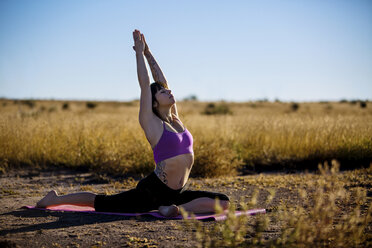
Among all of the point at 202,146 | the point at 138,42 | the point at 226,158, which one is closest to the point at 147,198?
the point at 138,42

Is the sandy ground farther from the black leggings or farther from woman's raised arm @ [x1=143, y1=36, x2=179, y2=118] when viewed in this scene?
woman's raised arm @ [x1=143, y1=36, x2=179, y2=118]

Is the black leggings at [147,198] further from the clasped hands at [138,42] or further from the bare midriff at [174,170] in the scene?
the clasped hands at [138,42]

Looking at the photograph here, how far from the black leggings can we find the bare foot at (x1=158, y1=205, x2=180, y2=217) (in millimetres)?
99

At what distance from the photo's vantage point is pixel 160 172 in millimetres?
4320

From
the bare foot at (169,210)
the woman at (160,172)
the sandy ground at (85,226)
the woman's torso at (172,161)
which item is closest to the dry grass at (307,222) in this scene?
the sandy ground at (85,226)

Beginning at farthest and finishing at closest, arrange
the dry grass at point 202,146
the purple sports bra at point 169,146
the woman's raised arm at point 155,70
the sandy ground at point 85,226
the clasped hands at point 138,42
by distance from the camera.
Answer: the dry grass at point 202,146 → the woman's raised arm at point 155,70 → the clasped hands at point 138,42 → the purple sports bra at point 169,146 → the sandy ground at point 85,226

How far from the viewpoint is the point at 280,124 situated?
34.5 ft

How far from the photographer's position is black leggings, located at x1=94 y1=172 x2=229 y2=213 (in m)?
4.36

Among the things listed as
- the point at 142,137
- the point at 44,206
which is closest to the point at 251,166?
the point at 142,137

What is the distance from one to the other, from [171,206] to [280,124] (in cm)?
693

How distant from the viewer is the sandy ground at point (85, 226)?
3.55 metres

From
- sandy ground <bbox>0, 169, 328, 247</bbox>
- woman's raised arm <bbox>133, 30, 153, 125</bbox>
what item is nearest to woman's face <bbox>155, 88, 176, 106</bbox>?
woman's raised arm <bbox>133, 30, 153, 125</bbox>

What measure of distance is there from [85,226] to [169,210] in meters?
0.99

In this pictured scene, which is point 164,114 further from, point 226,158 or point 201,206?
point 226,158
